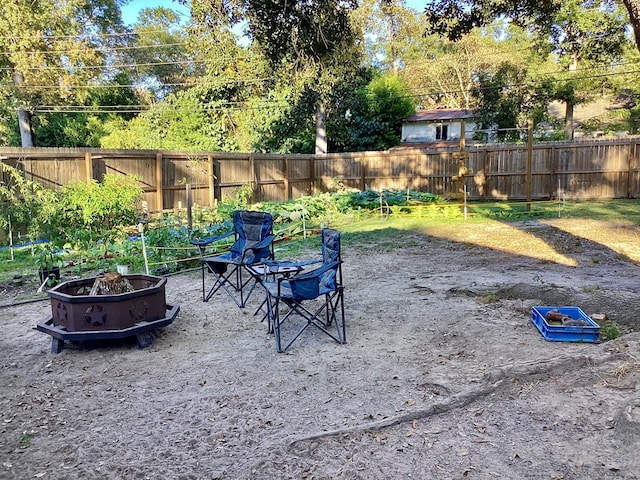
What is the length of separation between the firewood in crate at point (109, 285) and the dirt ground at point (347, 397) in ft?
1.45

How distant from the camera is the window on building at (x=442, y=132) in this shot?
→ 2536cm

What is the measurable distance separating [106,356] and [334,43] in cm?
440

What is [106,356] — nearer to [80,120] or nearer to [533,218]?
[533,218]

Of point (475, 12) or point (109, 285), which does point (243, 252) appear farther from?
point (475, 12)

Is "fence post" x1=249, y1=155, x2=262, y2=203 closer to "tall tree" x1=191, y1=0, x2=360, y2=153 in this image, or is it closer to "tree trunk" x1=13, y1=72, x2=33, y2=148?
"tall tree" x1=191, y1=0, x2=360, y2=153

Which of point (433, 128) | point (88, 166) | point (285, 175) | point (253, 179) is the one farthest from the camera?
point (433, 128)

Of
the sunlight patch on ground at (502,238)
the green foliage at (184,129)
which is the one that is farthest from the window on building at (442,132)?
the sunlight patch on ground at (502,238)

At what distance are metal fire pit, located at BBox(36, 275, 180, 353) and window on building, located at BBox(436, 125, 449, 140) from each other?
23474 millimetres

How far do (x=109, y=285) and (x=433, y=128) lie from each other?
23.5 m

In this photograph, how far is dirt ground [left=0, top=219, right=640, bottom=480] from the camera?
230 centimetres

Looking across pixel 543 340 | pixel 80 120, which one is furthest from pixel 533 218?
pixel 80 120

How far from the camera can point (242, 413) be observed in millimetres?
2820

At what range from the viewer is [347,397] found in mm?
2971

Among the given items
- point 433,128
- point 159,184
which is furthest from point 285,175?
point 433,128
